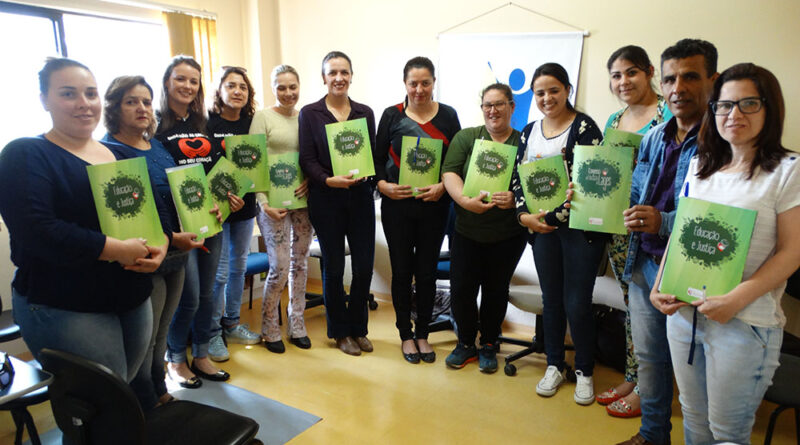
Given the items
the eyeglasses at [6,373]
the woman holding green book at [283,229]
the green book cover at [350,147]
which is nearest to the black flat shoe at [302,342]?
the woman holding green book at [283,229]

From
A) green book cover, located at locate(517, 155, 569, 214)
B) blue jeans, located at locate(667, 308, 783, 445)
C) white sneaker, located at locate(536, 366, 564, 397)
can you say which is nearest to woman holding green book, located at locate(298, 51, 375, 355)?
green book cover, located at locate(517, 155, 569, 214)

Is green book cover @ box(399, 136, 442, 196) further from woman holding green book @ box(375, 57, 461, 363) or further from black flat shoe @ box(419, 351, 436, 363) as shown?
black flat shoe @ box(419, 351, 436, 363)

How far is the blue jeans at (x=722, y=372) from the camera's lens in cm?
133

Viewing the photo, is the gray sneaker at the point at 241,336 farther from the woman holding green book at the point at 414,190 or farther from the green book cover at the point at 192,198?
the green book cover at the point at 192,198

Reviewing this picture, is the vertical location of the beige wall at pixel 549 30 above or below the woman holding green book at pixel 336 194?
above

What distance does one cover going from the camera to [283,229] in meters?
2.98

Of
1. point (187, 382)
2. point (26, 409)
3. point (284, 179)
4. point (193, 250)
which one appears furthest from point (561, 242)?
point (26, 409)

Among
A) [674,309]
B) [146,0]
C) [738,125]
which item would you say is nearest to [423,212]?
[674,309]

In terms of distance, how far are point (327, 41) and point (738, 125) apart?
3594 millimetres

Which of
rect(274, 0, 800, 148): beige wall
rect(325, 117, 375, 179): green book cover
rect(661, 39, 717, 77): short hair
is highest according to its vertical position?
rect(274, 0, 800, 148): beige wall

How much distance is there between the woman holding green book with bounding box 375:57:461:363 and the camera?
2691 millimetres

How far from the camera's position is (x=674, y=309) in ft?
4.83

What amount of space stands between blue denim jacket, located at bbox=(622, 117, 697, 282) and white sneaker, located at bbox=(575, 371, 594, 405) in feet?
2.97

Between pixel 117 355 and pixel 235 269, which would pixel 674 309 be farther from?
pixel 235 269
